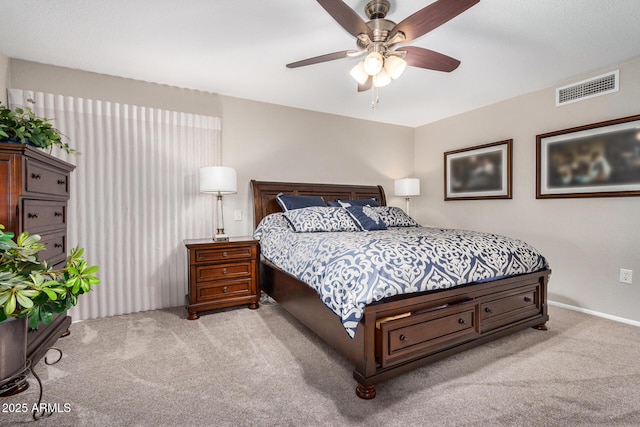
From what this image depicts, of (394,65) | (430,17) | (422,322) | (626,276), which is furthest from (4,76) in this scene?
(626,276)

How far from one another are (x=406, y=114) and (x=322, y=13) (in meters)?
2.51

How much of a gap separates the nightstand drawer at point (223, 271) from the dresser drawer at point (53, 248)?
39.3 inches

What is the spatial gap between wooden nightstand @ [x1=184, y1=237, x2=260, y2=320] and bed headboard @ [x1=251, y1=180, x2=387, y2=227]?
603 millimetres

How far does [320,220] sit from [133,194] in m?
1.91

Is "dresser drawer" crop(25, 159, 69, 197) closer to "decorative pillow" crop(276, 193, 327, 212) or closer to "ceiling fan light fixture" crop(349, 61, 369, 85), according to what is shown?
"decorative pillow" crop(276, 193, 327, 212)

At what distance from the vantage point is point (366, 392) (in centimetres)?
160

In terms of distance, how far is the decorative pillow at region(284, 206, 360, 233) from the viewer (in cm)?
294

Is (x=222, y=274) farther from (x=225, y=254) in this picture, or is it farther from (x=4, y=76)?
(x=4, y=76)

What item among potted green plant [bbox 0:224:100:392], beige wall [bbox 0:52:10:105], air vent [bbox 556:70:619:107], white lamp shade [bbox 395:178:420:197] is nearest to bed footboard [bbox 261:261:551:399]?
potted green plant [bbox 0:224:100:392]

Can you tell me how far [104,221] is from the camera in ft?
9.43

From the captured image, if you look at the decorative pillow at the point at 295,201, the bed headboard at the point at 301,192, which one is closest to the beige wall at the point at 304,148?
the bed headboard at the point at 301,192

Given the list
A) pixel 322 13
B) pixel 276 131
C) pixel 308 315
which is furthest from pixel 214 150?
pixel 308 315

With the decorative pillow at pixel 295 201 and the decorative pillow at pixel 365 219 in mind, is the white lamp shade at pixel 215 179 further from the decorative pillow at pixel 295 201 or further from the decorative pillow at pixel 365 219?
the decorative pillow at pixel 365 219

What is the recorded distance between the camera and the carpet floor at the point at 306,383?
4.78 ft
